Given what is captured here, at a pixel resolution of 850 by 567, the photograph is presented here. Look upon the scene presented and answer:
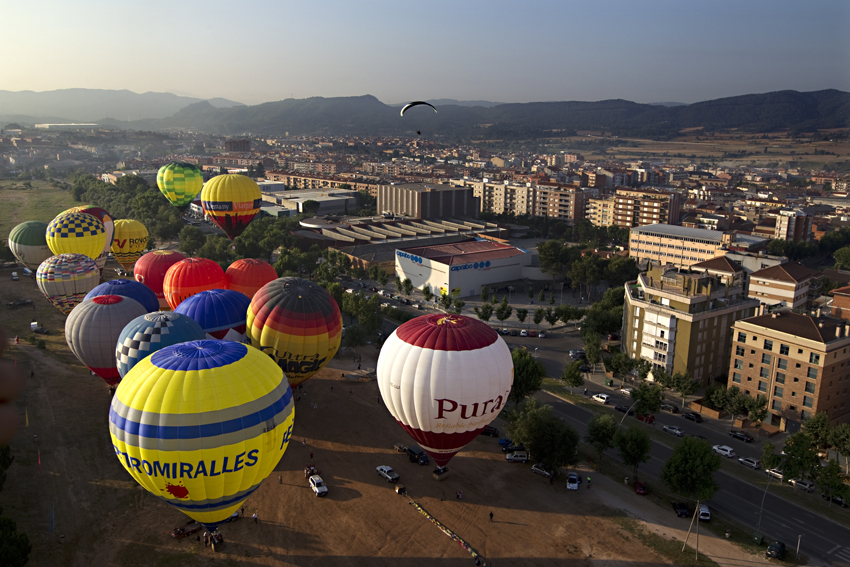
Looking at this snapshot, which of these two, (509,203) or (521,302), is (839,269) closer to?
(521,302)

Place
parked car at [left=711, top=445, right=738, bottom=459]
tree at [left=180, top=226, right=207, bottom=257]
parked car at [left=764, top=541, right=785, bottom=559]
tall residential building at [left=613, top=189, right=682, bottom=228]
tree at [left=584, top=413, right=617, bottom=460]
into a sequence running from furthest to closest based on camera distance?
tall residential building at [left=613, top=189, right=682, bottom=228] → tree at [left=180, top=226, right=207, bottom=257] → parked car at [left=711, top=445, right=738, bottom=459] → tree at [left=584, top=413, right=617, bottom=460] → parked car at [left=764, top=541, right=785, bottom=559]

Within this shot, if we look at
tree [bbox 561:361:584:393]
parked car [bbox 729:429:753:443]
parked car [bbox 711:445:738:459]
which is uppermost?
tree [bbox 561:361:584:393]

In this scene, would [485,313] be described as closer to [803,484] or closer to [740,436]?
[740,436]

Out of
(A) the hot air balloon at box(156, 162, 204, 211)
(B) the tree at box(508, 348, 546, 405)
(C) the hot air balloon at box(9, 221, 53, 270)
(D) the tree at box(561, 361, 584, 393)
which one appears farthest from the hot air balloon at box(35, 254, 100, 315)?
(D) the tree at box(561, 361, 584, 393)

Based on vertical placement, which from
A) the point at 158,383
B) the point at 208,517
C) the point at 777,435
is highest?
the point at 158,383

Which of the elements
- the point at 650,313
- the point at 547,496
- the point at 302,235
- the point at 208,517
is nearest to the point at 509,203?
the point at 302,235

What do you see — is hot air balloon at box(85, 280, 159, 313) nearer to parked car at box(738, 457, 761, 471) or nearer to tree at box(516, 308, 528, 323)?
tree at box(516, 308, 528, 323)

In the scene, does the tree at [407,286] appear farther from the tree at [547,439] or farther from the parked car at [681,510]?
the parked car at [681,510]
